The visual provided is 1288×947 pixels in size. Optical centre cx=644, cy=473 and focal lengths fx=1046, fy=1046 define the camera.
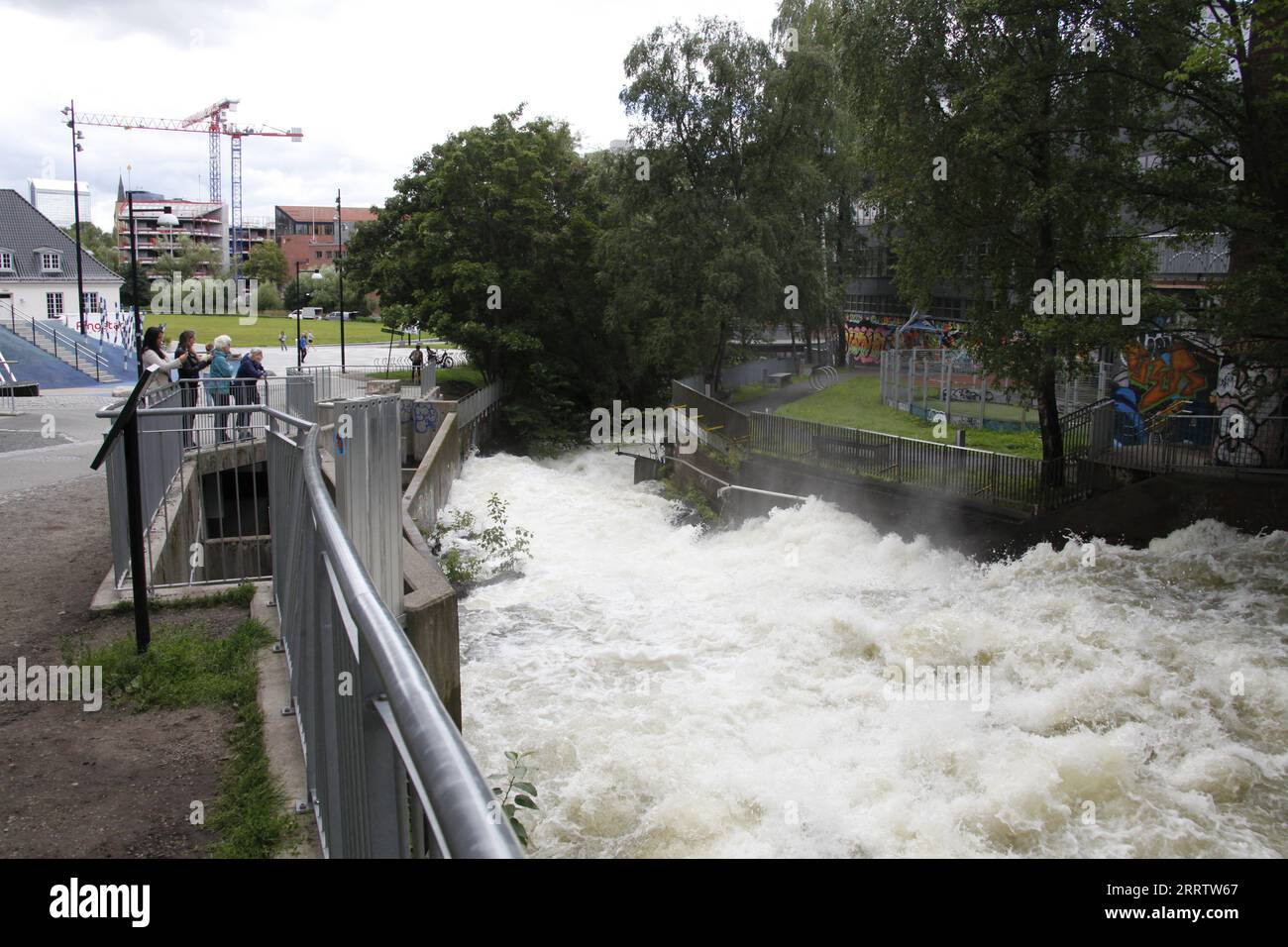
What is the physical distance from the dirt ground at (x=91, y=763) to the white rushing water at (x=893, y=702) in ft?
12.5

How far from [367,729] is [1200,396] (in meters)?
23.3

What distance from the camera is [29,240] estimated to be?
66875 millimetres

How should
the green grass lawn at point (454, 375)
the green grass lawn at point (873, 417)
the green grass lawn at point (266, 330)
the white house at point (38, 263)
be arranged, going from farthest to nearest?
the green grass lawn at point (266, 330) < the white house at point (38, 263) < the green grass lawn at point (454, 375) < the green grass lawn at point (873, 417)

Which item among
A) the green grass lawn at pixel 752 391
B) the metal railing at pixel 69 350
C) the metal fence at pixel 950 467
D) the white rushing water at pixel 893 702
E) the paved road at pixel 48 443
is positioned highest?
the metal railing at pixel 69 350

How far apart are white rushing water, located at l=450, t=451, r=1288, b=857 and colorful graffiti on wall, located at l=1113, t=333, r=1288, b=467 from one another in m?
2.76

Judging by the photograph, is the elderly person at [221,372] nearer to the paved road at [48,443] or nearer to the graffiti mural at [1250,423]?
the paved road at [48,443]

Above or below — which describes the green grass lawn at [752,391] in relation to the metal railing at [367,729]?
Result: above

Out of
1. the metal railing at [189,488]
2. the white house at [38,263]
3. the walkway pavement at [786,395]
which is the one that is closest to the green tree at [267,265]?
the white house at [38,263]

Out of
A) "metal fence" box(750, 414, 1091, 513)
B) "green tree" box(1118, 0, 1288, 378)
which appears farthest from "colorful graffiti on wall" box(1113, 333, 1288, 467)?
"metal fence" box(750, 414, 1091, 513)

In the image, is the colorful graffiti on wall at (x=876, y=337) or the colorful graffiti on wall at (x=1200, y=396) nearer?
the colorful graffiti on wall at (x=1200, y=396)

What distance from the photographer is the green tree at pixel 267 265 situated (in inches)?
5148

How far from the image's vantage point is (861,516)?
21.0 m

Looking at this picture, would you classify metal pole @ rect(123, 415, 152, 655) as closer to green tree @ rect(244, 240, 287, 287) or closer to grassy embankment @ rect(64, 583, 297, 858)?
grassy embankment @ rect(64, 583, 297, 858)
